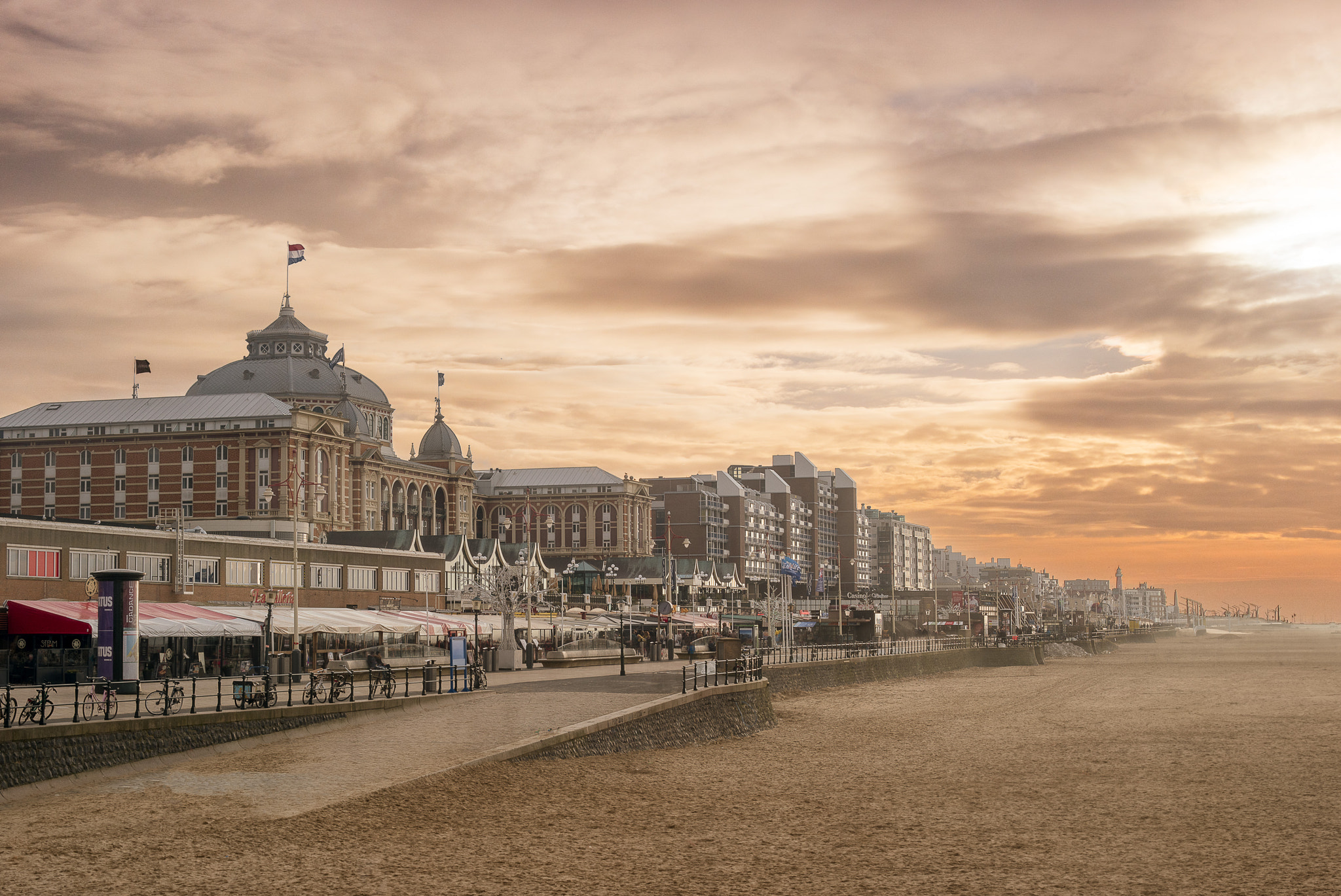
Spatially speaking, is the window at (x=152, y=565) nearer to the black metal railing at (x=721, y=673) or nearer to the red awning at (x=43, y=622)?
the red awning at (x=43, y=622)

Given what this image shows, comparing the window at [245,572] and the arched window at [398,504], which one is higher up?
the arched window at [398,504]

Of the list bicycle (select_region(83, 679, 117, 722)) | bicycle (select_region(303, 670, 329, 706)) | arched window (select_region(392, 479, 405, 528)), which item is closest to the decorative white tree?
bicycle (select_region(303, 670, 329, 706))

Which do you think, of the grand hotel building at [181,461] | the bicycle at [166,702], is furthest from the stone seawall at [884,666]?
the grand hotel building at [181,461]

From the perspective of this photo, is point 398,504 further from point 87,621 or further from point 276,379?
point 87,621

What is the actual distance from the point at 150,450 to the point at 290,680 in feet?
367

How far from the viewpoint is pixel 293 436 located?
5413 inches

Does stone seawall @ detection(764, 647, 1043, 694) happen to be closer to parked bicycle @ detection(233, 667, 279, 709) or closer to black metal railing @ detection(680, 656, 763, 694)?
black metal railing @ detection(680, 656, 763, 694)

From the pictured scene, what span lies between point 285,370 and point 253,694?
152 m

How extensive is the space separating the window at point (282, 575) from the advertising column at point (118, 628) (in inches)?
1783

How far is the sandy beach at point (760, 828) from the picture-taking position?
22.6 metres

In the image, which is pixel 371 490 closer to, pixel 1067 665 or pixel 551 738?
pixel 1067 665

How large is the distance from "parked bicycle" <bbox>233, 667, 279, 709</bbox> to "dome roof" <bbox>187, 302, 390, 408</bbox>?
145m

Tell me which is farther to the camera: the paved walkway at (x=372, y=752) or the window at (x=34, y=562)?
the window at (x=34, y=562)

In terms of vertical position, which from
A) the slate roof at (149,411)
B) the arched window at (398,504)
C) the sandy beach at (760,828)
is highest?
the slate roof at (149,411)
